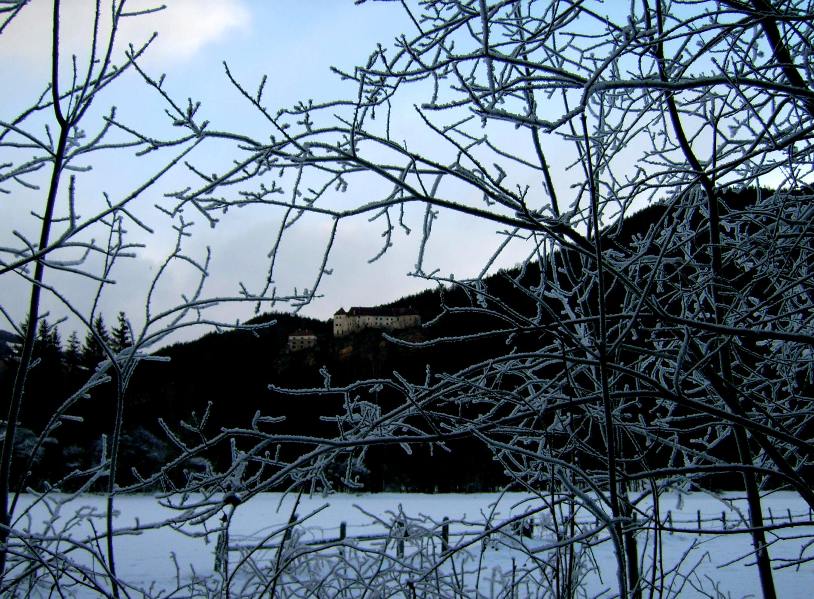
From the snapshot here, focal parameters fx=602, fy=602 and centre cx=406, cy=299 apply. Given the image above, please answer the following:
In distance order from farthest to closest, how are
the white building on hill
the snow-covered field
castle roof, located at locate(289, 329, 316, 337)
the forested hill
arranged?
the white building on hill → castle roof, located at locate(289, 329, 316, 337) → the forested hill → the snow-covered field

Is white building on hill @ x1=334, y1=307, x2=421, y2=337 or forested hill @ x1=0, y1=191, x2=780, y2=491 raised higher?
white building on hill @ x1=334, y1=307, x2=421, y2=337

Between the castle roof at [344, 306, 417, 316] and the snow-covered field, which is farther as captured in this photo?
the castle roof at [344, 306, 417, 316]

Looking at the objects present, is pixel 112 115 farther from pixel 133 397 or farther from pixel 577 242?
pixel 133 397

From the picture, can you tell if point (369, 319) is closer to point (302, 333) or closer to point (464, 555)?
point (302, 333)

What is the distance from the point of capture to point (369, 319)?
57281 mm

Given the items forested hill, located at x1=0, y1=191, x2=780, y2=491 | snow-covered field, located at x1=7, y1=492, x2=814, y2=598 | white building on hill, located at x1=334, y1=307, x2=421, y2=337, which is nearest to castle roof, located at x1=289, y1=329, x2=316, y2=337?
forested hill, located at x1=0, y1=191, x2=780, y2=491

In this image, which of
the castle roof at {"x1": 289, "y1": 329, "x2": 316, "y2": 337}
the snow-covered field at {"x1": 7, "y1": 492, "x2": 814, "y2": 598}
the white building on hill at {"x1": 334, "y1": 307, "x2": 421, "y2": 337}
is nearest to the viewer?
the snow-covered field at {"x1": 7, "y1": 492, "x2": 814, "y2": 598}

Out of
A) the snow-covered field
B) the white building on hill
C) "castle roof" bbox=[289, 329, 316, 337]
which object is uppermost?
the white building on hill

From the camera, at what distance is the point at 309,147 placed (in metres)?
1.45

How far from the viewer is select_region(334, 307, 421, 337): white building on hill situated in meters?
56.2

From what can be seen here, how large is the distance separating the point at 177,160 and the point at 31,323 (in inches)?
25.6

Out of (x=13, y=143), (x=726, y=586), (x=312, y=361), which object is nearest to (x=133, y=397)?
(x=312, y=361)

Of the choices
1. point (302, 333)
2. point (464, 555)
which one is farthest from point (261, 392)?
point (464, 555)

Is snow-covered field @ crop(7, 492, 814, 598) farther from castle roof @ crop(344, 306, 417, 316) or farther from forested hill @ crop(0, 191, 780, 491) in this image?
castle roof @ crop(344, 306, 417, 316)
